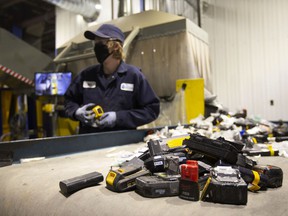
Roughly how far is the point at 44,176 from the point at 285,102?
13.1ft

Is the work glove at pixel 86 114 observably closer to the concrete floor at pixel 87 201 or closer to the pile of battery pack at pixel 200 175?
the concrete floor at pixel 87 201

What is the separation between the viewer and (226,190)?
21.5 inches

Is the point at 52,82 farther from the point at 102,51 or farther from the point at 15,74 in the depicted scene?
the point at 102,51

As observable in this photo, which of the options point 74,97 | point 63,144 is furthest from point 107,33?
point 63,144

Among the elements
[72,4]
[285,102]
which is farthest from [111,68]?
[285,102]

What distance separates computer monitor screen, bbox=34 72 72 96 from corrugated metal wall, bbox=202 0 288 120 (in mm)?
2562

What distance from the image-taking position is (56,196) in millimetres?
662

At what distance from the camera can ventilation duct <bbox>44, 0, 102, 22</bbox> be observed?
360 centimetres

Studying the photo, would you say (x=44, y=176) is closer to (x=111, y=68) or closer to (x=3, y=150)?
(x=3, y=150)

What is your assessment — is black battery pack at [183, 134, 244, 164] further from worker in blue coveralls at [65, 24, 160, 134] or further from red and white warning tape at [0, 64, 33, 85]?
red and white warning tape at [0, 64, 33, 85]

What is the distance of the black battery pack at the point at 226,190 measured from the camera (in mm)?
540

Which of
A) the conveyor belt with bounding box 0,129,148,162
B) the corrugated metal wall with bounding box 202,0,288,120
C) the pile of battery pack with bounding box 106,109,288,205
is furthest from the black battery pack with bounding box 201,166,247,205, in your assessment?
the corrugated metal wall with bounding box 202,0,288,120

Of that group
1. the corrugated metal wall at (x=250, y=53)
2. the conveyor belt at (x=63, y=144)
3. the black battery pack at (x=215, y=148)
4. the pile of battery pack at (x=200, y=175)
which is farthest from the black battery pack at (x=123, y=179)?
the corrugated metal wall at (x=250, y=53)

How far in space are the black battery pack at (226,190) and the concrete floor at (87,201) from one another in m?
0.01
